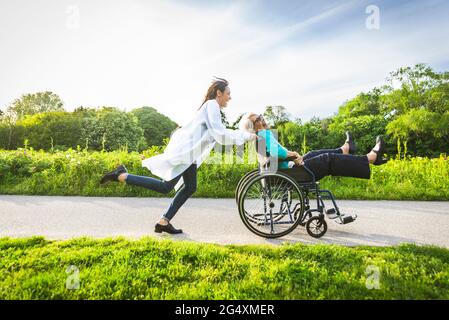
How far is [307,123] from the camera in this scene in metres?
23.0

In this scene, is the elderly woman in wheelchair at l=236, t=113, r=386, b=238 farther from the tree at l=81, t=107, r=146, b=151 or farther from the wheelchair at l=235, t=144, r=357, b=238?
the tree at l=81, t=107, r=146, b=151

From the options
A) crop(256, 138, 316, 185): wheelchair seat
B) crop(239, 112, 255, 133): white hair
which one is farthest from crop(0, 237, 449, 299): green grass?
crop(239, 112, 255, 133): white hair

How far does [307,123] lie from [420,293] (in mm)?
21808

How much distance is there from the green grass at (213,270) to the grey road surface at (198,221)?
50 centimetres

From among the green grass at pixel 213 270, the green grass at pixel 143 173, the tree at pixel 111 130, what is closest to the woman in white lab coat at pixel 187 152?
the green grass at pixel 213 270

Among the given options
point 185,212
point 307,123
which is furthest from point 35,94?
point 185,212

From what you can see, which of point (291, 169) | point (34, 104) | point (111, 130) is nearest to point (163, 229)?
point (291, 169)

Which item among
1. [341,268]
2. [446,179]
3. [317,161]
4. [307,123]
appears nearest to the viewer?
[341,268]

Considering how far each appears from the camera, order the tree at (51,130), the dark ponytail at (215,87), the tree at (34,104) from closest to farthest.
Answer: the dark ponytail at (215,87) → the tree at (51,130) → the tree at (34,104)

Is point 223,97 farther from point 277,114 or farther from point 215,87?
point 277,114

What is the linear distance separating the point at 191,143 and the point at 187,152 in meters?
0.11

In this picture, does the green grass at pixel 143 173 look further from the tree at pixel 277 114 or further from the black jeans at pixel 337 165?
the tree at pixel 277 114

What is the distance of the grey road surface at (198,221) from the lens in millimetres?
3346
